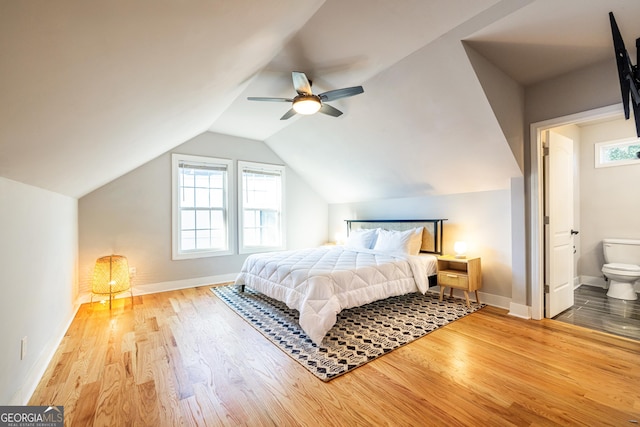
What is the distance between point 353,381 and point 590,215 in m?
4.95

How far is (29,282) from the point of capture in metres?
1.91

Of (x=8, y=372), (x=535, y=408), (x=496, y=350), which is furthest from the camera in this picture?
(x=496, y=350)

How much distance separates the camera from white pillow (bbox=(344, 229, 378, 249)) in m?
4.65

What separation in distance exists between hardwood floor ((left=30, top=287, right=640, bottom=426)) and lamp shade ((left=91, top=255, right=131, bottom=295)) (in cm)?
82

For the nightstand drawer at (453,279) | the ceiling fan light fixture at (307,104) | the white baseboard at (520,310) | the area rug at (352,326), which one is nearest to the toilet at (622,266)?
the white baseboard at (520,310)

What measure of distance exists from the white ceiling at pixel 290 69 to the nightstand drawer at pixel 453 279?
1237 millimetres

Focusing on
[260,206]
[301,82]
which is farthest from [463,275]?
[260,206]

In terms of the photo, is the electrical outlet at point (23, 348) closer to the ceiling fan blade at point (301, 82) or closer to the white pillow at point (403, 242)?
the ceiling fan blade at point (301, 82)

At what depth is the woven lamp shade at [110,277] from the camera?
12.0 ft

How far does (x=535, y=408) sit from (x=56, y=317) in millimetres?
4009

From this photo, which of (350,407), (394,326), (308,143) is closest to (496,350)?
(394,326)

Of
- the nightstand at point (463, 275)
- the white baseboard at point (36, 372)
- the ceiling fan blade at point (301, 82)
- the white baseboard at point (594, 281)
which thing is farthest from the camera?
the white baseboard at point (594, 281)

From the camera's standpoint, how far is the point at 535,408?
1.71 m

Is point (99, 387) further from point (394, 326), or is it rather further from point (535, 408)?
point (535, 408)
